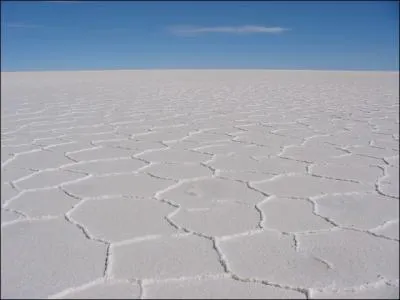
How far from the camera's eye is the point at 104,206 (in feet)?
4.94

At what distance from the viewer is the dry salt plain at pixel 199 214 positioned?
1.03 m

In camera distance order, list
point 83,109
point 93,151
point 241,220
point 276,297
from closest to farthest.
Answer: point 276,297, point 241,220, point 93,151, point 83,109

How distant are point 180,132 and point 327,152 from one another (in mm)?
1004

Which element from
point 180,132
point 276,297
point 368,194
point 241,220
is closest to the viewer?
point 276,297

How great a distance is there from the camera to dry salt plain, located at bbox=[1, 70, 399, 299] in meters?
1.03

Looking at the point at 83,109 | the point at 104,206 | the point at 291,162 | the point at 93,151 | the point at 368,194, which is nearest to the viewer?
the point at 104,206

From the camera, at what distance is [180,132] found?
116 inches

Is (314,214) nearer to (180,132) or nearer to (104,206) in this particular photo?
(104,206)

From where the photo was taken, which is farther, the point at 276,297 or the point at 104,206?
the point at 104,206

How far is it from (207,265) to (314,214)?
1.60ft

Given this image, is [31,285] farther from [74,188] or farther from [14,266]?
[74,188]

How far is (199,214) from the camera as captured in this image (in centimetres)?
143

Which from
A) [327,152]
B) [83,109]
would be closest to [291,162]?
[327,152]

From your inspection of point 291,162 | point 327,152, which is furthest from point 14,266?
point 327,152
